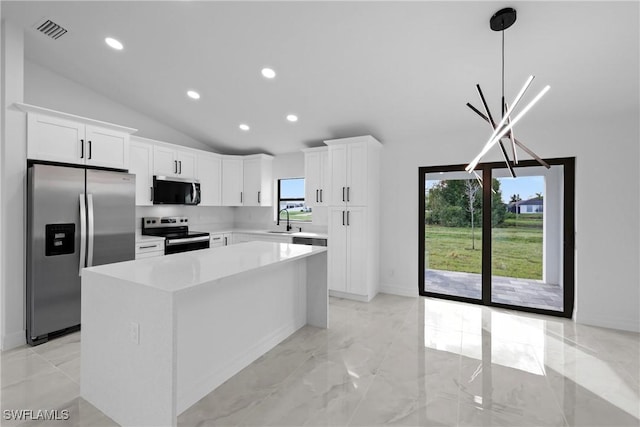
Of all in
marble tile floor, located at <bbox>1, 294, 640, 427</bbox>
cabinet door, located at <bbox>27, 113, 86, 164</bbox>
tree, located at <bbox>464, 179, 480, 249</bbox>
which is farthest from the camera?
tree, located at <bbox>464, 179, 480, 249</bbox>

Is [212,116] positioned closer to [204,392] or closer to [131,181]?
[131,181]

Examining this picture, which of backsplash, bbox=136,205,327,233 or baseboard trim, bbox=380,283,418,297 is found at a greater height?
backsplash, bbox=136,205,327,233

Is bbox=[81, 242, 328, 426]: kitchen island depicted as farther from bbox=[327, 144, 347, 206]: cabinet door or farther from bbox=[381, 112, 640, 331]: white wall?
bbox=[381, 112, 640, 331]: white wall

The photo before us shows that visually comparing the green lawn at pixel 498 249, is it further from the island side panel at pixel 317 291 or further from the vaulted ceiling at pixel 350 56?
the island side panel at pixel 317 291

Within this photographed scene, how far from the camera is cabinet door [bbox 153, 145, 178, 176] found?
439cm

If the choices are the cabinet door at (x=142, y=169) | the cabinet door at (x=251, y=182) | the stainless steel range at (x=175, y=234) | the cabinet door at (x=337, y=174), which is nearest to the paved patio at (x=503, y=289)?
the cabinet door at (x=337, y=174)

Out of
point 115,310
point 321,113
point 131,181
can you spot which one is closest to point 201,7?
point 321,113

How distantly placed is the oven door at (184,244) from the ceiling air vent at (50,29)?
8.63 feet

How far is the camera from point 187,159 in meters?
4.86

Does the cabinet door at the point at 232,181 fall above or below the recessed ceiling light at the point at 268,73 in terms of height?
below

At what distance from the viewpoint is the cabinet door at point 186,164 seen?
4.73m

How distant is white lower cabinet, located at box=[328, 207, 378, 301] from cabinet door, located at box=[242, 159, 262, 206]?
1.83 metres

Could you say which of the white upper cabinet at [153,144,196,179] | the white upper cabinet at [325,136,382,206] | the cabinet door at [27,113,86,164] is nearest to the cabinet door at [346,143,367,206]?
the white upper cabinet at [325,136,382,206]

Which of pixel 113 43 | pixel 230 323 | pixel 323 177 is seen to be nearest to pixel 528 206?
pixel 323 177
